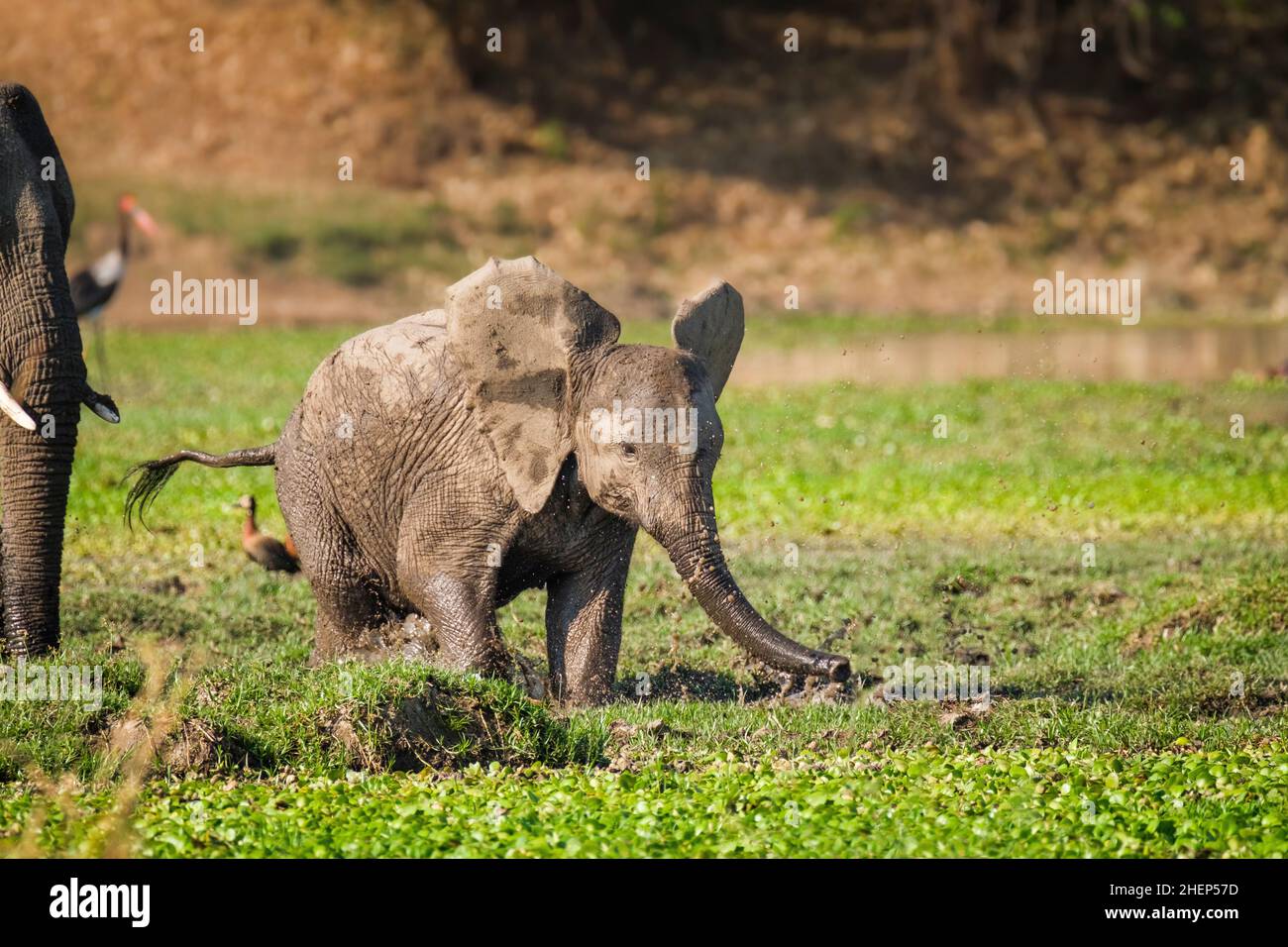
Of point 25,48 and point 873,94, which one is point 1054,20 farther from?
point 25,48

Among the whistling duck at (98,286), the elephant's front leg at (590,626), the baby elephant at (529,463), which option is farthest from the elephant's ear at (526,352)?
the whistling duck at (98,286)

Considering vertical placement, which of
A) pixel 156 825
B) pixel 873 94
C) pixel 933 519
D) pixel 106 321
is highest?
pixel 873 94

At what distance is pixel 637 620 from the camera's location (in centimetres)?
1263

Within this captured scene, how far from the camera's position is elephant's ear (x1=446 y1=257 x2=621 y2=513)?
384 inches

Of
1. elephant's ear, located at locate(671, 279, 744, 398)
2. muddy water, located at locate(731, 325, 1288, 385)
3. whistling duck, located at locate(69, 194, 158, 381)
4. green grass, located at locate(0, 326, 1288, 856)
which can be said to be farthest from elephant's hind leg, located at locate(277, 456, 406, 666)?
muddy water, located at locate(731, 325, 1288, 385)

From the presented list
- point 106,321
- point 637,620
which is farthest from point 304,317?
point 637,620

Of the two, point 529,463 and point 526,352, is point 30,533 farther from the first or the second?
point 526,352

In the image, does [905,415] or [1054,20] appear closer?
[905,415]

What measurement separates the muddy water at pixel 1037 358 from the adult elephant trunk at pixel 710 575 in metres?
15.2

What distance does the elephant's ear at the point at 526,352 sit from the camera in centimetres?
977

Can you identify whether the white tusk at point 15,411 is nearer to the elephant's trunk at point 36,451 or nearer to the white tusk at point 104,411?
the elephant's trunk at point 36,451

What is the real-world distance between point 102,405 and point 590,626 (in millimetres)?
2911

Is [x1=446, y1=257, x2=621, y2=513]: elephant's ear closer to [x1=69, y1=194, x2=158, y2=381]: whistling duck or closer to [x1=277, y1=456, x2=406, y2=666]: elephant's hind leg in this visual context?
[x1=277, y1=456, x2=406, y2=666]: elephant's hind leg

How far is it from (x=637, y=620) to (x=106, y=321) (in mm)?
20487
